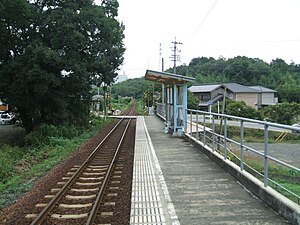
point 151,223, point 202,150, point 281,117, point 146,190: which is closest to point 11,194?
point 146,190

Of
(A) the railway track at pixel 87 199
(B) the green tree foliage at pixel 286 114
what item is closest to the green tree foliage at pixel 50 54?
(A) the railway track at pixel 87 199

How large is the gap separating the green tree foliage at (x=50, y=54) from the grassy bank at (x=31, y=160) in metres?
2.35

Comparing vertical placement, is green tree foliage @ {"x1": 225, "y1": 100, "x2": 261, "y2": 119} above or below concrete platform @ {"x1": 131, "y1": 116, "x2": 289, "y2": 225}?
above

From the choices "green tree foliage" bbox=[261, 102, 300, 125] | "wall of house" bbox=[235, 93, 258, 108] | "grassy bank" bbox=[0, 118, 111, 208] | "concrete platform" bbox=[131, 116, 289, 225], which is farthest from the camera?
"wall of house" bbox=[235, 93, 258, 108]

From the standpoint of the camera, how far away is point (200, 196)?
6.08 m

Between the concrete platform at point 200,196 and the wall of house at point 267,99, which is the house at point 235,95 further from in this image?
the concrete platform at point 200,196

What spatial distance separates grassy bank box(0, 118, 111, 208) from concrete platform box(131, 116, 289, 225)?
9.67ft

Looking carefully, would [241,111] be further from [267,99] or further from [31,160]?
[31,160]

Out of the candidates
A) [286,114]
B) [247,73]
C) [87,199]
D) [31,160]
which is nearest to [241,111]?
[286,114]

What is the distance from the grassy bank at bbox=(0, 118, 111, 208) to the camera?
809 centimetres

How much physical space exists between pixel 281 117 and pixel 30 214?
3939 cm

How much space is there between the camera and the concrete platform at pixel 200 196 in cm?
493

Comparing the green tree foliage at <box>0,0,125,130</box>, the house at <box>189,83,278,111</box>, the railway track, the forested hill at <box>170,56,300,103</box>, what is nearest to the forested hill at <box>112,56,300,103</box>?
the forested hill at <box>170,56,300,103</box>

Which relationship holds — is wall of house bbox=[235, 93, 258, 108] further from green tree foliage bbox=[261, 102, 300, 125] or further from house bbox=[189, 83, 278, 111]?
green tree foliage bbox=[261, 102, 300, 125]
